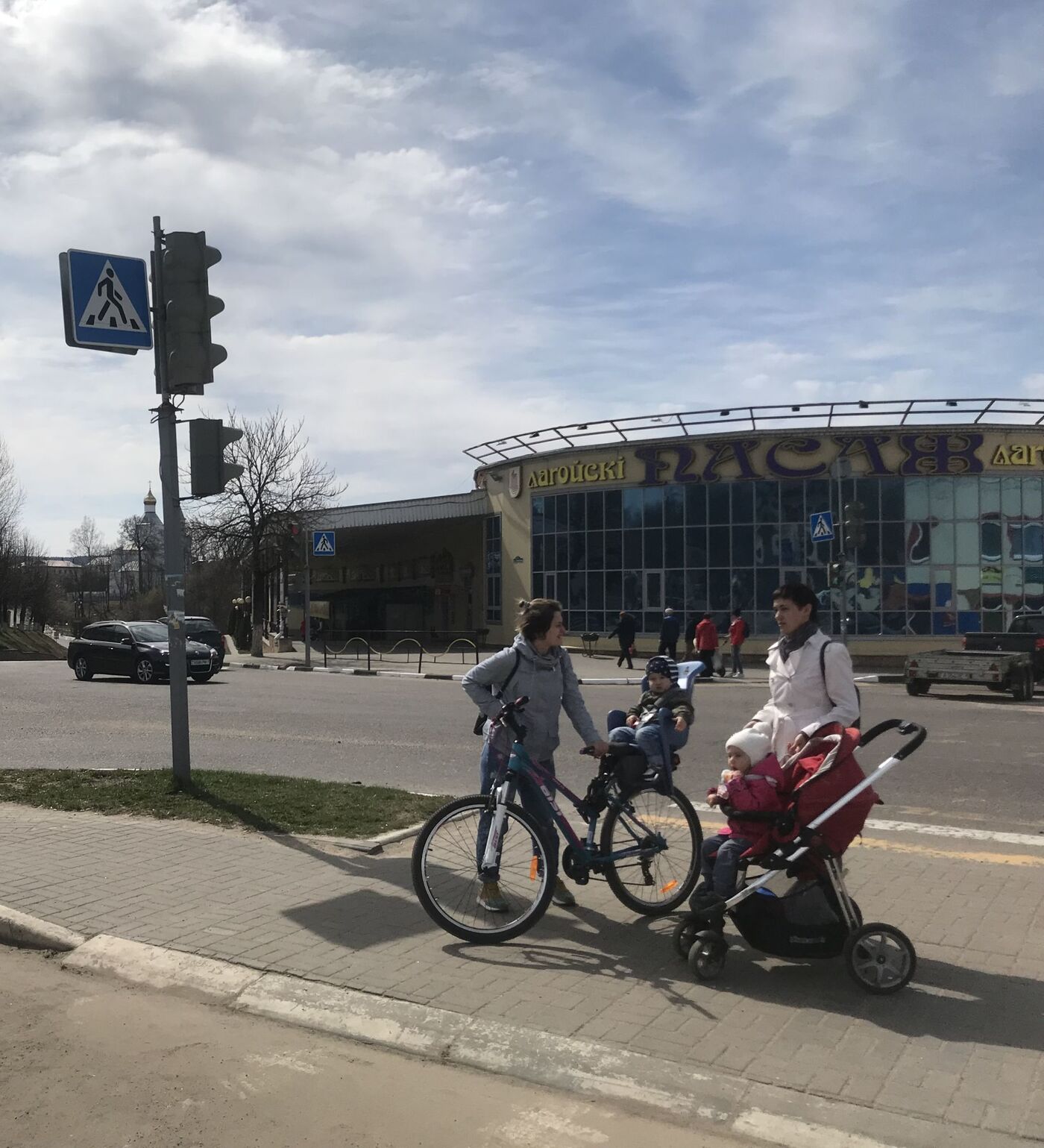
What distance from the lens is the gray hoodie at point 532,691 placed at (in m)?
5.61

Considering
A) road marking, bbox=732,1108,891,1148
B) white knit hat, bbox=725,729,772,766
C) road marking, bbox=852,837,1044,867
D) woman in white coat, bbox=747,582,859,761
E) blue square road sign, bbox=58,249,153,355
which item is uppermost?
blue square road sign, bbox=58,249,153,355

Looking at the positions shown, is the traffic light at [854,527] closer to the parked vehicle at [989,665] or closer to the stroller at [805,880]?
the parked vehicle at [989,665]

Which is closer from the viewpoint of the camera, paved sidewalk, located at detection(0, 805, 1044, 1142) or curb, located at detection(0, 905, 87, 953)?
paved sidewalk, located at detection(0, 805, 1044, 1142)

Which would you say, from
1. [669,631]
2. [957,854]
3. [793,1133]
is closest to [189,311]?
[957,854]

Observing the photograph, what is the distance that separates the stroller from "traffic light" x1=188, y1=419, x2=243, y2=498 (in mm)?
5207

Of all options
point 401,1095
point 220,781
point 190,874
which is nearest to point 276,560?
point 220,781

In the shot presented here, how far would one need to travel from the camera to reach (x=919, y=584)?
33469 mm

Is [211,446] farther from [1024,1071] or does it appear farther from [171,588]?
[1024,1071]

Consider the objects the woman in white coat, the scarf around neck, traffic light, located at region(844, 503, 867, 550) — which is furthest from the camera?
traffic light, located at region(844, 503, 867, 550)

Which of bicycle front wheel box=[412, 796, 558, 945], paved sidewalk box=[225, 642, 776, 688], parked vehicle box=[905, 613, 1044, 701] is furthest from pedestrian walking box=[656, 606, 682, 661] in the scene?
bicycle front wheel box=[412, 796, 558, 945]

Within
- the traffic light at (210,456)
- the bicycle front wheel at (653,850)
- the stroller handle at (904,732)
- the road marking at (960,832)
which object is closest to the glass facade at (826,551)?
the road marking at (960,832)

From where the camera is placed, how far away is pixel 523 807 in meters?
5.75

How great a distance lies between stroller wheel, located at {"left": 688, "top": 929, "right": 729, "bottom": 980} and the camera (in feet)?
15.2

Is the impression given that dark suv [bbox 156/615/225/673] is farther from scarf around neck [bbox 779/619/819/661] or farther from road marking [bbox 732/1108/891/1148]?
road marking [bbox 732/1108/891/1148]
